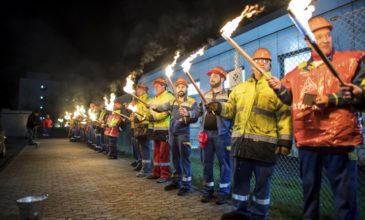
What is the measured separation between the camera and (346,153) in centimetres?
320

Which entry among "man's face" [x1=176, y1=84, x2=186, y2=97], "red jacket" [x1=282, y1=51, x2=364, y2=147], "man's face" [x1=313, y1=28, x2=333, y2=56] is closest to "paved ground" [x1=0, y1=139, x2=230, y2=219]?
"man's face" [x1=176, y1=84, x2=186, y2=97]

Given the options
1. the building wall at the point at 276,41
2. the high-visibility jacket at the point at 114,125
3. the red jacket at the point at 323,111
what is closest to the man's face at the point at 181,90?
the building wall at the point at 276,41

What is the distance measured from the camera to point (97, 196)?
6.51 metres

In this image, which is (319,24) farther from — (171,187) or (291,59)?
(291,59)

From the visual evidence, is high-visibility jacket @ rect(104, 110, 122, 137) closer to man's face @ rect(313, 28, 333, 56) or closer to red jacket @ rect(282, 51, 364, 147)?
red jacket @ rect(282, 51, 364, 147)

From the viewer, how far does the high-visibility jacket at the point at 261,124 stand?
4.19 meters

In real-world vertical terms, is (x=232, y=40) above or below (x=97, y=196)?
above

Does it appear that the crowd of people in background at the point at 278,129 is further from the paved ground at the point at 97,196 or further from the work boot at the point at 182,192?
the paved ground at the point at 97,196

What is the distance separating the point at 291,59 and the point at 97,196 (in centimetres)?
684

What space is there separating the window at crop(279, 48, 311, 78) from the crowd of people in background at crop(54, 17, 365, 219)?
3970 millimetres

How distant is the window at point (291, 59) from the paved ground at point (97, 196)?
16.4ft

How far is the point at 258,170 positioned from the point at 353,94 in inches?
75.0

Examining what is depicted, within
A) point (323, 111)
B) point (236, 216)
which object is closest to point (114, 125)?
point (236, 216)

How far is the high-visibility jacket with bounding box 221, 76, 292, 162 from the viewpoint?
4.19 meters
